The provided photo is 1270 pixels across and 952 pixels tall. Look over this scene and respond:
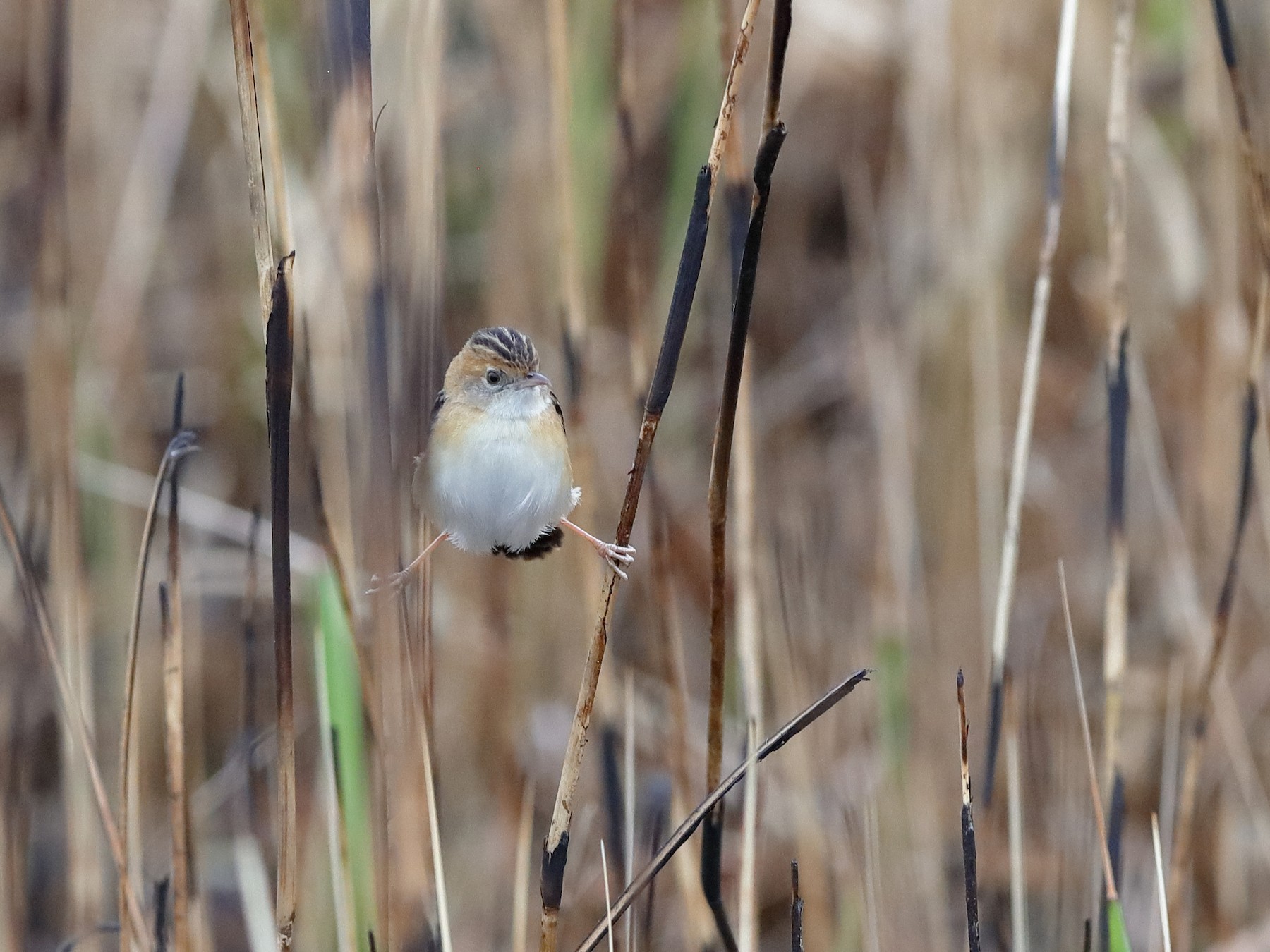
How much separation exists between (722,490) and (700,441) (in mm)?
2205

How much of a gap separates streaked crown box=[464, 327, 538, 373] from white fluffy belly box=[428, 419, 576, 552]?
8 cm

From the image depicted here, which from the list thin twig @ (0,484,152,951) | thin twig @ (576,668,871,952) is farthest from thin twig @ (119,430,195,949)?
thin twig @ (576,668,871,952)

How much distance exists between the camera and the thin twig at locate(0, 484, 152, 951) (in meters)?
1.32

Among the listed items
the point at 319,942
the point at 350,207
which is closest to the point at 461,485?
the point at 350,207

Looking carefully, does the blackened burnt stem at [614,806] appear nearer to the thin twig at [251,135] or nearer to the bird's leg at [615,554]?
the bird's leg at [615,554]

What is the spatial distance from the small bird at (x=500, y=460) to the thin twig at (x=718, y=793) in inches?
8.6

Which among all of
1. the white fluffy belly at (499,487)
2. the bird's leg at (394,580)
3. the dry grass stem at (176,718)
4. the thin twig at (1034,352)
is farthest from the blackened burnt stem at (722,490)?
the dry grass stem at (176,718)

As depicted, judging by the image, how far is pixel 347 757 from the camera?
1381 mm

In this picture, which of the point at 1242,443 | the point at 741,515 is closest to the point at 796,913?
the point at 741,515

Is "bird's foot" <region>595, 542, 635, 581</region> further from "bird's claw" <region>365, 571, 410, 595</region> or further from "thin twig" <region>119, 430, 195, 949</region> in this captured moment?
"thin twig" <region>119, 430, 195, 949</region>

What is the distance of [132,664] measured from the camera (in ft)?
4.08

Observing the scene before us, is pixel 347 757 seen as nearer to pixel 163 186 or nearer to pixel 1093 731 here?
pixel 163 186

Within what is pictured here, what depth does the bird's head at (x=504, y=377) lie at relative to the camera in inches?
60.9

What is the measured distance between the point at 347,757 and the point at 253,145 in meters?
0.70
